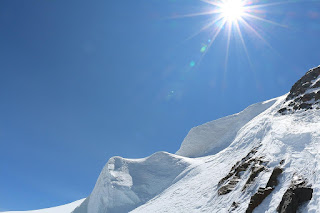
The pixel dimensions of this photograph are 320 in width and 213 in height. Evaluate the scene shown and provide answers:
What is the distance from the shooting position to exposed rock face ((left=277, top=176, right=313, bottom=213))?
855 centimetres

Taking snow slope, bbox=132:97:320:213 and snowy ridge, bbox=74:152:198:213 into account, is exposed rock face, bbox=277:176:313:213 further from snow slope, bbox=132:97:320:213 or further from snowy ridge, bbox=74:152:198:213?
snowy ridge, bbox=74:152:198:213

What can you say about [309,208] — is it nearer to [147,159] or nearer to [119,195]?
[119,195]

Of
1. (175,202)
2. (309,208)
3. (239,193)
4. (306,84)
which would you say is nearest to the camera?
(309,208)

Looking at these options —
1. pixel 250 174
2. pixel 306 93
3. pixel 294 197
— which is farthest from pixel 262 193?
pixel 306 93

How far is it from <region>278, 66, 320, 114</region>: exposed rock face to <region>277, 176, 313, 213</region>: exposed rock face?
1361 cm

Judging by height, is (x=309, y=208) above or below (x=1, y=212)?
below

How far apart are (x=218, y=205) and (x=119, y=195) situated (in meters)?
23.8

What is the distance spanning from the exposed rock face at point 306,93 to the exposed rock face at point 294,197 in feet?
44.6

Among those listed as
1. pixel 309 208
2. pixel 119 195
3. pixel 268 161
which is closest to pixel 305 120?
pixel 268 161

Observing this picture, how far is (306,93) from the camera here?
24.0 metres

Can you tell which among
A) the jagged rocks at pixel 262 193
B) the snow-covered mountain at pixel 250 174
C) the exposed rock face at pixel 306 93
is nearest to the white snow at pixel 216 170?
the snow-covered mountain at pixel 250 174

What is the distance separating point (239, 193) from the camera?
13406 mm

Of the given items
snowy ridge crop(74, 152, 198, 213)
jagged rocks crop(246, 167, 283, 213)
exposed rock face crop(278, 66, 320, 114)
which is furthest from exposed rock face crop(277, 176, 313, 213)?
snowy ridge crop(74, 152, 198, 213)

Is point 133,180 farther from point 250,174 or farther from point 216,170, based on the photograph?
point 250,174
